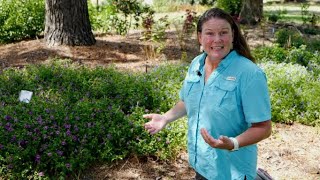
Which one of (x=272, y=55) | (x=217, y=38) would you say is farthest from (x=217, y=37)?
(x=272, y=55)

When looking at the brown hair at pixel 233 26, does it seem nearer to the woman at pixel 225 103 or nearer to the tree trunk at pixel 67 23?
the woman at pixel 225 103

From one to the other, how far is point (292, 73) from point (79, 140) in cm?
361

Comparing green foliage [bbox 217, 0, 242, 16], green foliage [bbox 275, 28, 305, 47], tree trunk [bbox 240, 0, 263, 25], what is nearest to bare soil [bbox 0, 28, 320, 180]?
green foliage [bbox 275, 28, 305, 47]

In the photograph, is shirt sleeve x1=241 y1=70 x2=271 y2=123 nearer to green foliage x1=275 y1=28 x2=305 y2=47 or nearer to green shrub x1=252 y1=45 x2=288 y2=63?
green shrub x1=252 y1=45 x2=288 y2=63

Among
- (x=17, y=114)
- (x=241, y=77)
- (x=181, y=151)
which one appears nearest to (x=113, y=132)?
(x=181, y=151)

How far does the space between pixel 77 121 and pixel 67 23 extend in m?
3.73

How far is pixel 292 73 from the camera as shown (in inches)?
245

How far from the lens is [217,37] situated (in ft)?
7.10

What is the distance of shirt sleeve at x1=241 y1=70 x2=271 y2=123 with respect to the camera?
2.05 meters

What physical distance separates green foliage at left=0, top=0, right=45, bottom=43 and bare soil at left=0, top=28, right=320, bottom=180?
0.39m

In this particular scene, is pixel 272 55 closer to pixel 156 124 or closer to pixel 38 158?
pixel 38 158

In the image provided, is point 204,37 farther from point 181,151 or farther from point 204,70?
point 181,151

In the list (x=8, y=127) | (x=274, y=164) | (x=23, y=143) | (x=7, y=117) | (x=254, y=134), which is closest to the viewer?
(x=254, y=134)

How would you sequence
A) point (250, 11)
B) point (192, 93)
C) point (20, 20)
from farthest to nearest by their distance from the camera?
point (250, 11), point (20, 20), point (192, 93)
